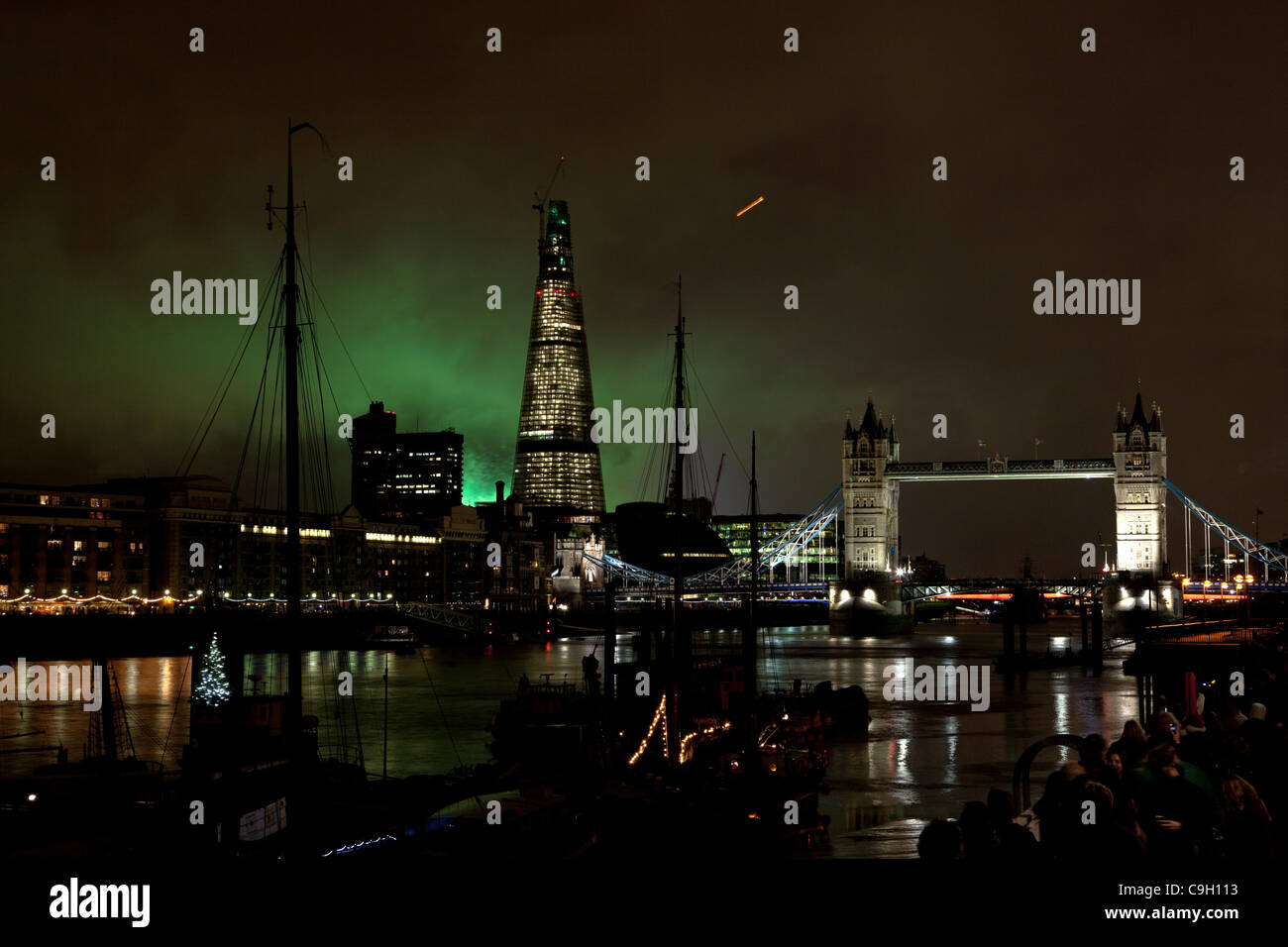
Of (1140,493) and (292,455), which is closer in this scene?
(292,455)

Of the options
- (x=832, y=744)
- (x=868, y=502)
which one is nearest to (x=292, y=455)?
(x=832, y=744)

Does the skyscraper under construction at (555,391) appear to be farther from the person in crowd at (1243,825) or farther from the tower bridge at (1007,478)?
the person in crowd at (1243,825)

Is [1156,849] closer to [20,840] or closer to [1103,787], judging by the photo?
[1103,787]
